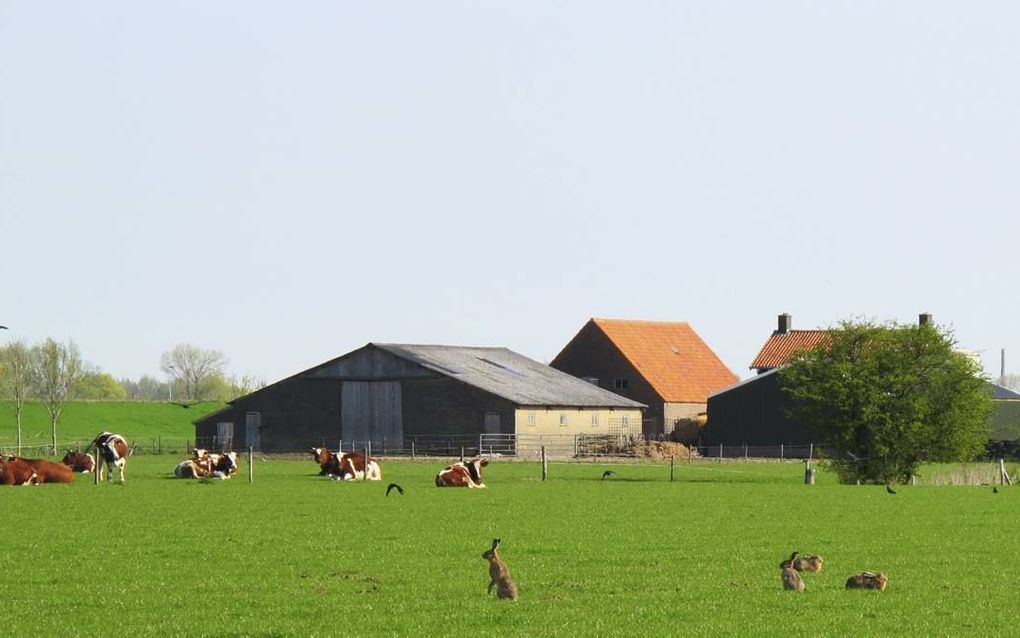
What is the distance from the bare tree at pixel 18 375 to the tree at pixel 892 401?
158ft

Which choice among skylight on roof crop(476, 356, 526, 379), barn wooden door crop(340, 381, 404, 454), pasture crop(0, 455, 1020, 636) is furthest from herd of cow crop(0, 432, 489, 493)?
skylight on roof crop(476, 356, 526, 379)

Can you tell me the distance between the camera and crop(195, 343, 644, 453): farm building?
87.3 metres

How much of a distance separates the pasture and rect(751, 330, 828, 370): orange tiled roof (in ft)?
213

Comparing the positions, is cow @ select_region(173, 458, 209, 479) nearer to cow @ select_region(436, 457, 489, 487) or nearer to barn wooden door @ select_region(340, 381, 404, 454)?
cow @ select_region(436, 457, 489, 487)

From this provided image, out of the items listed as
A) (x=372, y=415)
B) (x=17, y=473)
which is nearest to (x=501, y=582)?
(x=17, y=473)

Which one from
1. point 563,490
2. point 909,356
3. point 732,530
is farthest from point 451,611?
point 909,356

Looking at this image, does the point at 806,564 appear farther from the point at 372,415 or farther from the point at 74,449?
the point at 74,449

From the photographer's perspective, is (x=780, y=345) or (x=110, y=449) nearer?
(x=110, y=449)

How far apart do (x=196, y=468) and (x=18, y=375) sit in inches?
2641

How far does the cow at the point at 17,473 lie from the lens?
50.5 m

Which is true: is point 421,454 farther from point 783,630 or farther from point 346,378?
point 783,630

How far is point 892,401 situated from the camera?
59.7 metres

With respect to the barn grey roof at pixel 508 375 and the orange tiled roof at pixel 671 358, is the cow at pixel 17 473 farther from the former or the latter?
the orange tiled roof at pixel 671 358

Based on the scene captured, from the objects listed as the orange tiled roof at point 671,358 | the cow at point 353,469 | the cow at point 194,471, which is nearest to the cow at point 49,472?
the cow at point 194,471
